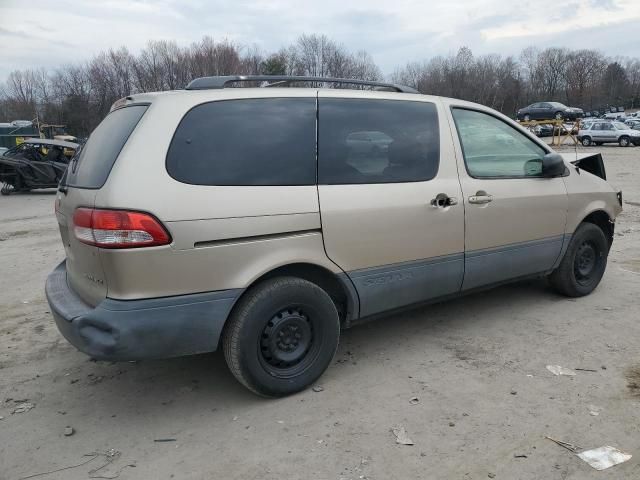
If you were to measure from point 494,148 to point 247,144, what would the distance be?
7.05 ft

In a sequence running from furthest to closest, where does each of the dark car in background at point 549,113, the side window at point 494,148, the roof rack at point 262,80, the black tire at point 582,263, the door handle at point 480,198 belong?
the dark car in background at point 549,113 < the black tire at point 582,263 < the side window at point 494,148 < the door handle at point 480,198 < the roof rack at point 262,80

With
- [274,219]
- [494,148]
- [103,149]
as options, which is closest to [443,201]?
[494,148]

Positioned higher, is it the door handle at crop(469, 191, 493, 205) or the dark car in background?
the dark car in background

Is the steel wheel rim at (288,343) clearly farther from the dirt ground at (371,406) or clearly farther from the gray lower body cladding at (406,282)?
the gray lower body cladding at (406,282)

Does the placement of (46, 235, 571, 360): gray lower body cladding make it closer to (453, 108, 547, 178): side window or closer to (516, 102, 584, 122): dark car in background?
(453, 108, 547, 178): side window

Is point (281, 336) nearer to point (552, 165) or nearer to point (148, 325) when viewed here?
point (148, 325)

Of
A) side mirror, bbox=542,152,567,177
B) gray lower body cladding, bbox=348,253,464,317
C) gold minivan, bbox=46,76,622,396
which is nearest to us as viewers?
gold minivan, bbox=46,76,622,396

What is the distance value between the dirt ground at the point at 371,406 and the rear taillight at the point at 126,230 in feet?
3.66

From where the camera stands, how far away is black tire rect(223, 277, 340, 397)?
119 inches

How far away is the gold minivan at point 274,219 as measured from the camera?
2.76m

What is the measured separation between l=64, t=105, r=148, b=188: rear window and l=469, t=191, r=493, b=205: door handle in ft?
7.78

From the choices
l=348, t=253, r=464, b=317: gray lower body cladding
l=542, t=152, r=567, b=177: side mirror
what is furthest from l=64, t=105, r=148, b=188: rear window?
l=542, t=152, r=567, b=177: side mirror

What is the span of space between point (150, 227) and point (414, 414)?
1.83 m

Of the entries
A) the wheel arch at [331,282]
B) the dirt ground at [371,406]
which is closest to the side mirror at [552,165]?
the dirt ground at [371,406]
